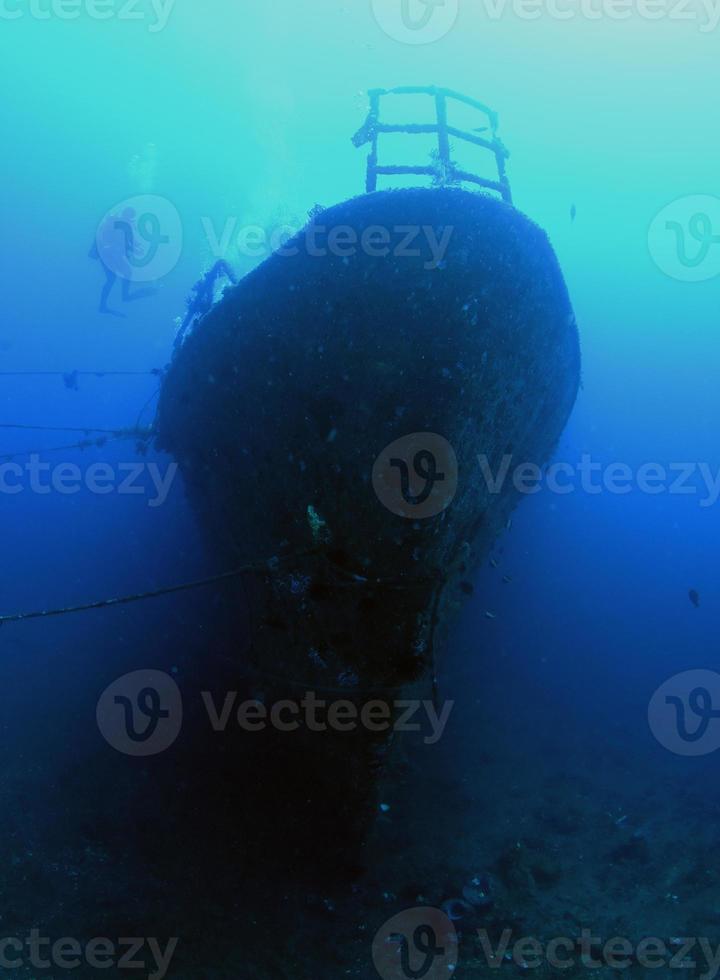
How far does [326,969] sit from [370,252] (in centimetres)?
505

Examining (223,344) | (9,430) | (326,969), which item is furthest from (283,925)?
(9,430)

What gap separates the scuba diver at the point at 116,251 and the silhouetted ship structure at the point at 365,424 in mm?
9601

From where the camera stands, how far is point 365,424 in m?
4.20
